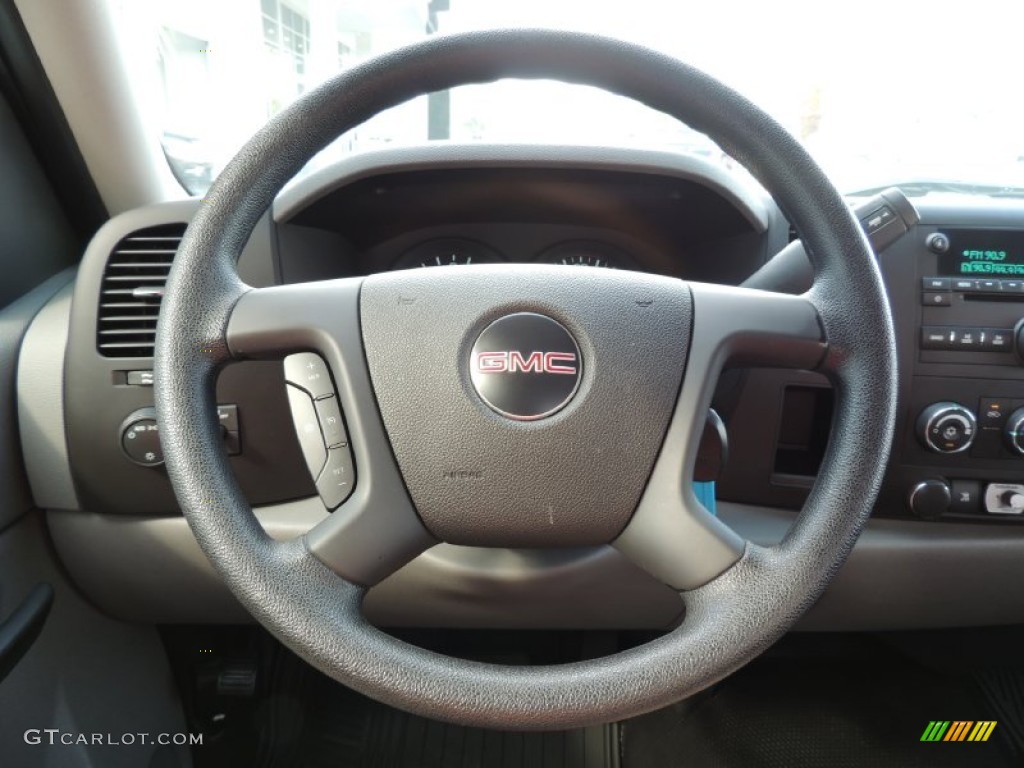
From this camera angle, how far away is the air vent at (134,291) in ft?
3.10

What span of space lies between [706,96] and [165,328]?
0.52 metres

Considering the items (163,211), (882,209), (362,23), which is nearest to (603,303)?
(882,209)

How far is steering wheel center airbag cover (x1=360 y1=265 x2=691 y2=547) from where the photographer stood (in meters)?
0.66

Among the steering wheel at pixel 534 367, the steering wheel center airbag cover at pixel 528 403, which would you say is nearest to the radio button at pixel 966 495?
the steering wheel at pixel 534 367

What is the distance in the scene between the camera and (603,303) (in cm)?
68

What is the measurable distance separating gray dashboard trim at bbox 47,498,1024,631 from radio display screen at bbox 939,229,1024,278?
1.17ft

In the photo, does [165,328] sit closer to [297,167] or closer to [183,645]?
[297,167]

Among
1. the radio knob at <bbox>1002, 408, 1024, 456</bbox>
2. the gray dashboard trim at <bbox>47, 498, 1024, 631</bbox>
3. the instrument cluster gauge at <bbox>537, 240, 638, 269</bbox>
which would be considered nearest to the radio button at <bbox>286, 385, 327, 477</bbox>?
the gray dashboard trim at <bbox>47, 498, 1024, 631</bbox>

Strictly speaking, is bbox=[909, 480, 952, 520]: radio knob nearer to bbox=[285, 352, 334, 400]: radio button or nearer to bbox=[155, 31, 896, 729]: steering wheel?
bbox=[155, 31, 896, 729]: steering wheel

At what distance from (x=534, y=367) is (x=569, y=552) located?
325 millimetres

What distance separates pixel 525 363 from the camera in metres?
0.66

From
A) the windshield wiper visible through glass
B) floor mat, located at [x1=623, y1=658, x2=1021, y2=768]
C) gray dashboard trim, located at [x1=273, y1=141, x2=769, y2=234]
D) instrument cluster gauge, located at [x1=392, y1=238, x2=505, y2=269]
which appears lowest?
floor mat, located at [x1=623, y1=658, x2=1021, y2=768]

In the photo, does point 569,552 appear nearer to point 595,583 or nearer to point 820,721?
point 595,583

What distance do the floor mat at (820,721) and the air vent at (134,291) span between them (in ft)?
3.61
